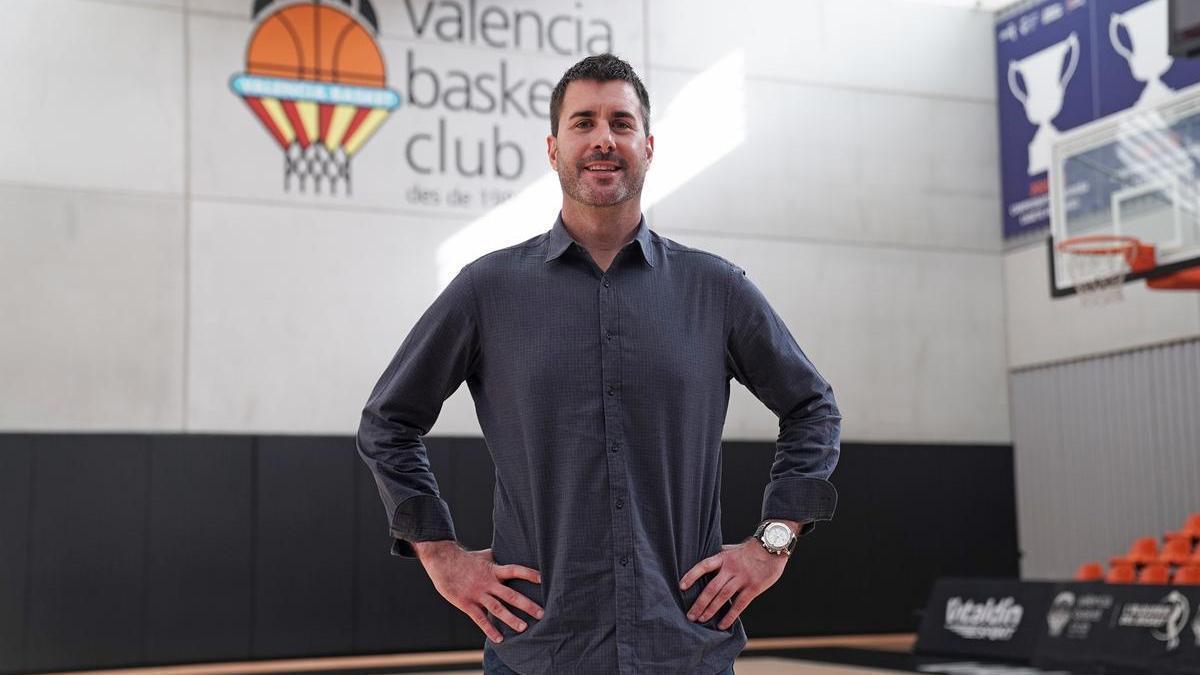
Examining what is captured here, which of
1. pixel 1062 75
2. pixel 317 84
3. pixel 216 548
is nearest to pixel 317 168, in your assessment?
pixel 317 84

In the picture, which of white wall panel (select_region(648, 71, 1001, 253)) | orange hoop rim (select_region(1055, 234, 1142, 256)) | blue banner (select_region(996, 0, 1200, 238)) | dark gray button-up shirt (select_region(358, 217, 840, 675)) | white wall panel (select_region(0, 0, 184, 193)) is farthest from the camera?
white wall panel (select_region(648, 71, 1001, 253))

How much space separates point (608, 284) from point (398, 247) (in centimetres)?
1209

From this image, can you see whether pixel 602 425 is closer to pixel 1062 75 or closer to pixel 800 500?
pixel 800 500

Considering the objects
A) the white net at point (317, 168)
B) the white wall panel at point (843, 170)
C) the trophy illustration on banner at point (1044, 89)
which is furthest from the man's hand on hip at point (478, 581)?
the trophy illustration on banner at point (1044, 89)

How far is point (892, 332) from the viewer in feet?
54.6

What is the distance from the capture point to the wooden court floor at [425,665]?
462 inches

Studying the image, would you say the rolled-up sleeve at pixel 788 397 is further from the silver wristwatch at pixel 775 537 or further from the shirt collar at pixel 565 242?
the shirt collar at pixel 565 242

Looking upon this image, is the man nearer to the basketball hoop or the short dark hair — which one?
the short dark hair

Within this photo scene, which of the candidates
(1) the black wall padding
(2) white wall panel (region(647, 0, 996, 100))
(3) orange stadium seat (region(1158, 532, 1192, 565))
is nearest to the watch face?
(3) orange stadium seat (region(1158, 532, 1192, 565))

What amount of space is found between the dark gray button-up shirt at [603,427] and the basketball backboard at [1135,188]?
32.2 feet

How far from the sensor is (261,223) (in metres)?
13.9

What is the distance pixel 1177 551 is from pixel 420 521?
37.0ft

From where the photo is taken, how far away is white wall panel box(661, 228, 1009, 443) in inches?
635

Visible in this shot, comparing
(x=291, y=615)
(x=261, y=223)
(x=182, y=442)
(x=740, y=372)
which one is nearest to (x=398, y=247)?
(x=261, y=223)
